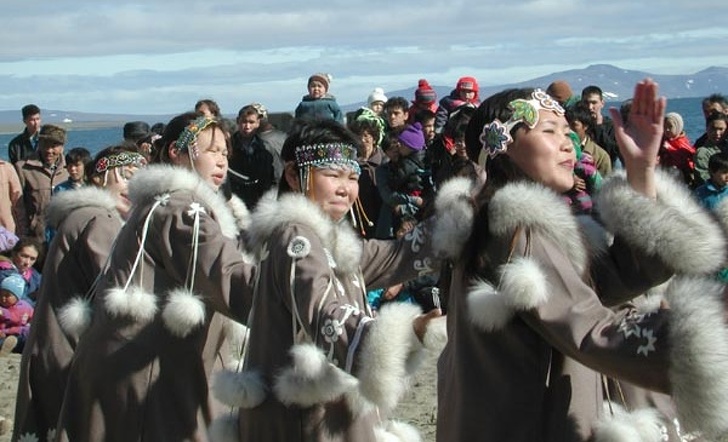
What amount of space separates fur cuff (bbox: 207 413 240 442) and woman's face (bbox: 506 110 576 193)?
1438 millimetres

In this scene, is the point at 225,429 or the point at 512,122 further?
the point at 225,429

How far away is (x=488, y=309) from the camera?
3301mm

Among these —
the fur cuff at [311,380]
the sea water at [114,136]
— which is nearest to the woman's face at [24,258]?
the sea water at [114,136]

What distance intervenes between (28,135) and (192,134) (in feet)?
26.7

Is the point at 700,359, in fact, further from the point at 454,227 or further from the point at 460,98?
the point at 460,98

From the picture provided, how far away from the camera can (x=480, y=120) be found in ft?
12.7

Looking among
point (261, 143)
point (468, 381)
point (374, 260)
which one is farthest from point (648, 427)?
point (261, 143)

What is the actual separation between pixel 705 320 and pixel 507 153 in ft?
3.15

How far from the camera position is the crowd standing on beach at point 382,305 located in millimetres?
3219

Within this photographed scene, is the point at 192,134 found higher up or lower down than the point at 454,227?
higher up

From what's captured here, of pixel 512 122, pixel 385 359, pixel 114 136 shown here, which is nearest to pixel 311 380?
pixel 385 359

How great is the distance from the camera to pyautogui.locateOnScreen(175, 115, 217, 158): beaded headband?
508 centimetres

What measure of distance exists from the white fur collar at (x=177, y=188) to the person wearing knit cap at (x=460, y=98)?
19.2 ft

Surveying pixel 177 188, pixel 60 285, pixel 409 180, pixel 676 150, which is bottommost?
pixel 409 180
